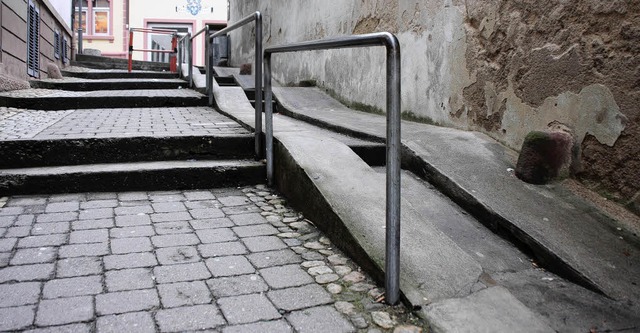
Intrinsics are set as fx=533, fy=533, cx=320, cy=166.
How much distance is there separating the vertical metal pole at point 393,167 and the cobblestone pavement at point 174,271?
14 cm

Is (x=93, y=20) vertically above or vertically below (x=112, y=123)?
above

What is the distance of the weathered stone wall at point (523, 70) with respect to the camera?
2.57 metres

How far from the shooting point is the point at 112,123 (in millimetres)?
4793

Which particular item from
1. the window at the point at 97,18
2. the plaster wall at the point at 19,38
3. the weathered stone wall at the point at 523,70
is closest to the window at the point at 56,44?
the plaster wall at the point at 19,38

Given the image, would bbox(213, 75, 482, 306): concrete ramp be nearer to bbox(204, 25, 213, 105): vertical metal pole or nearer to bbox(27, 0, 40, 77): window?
bbox(204, 25, 213, 105): vertical metal pole

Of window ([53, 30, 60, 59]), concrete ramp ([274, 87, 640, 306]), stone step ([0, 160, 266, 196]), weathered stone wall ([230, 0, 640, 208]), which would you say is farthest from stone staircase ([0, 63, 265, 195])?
window ([53, 30, 60, 59])

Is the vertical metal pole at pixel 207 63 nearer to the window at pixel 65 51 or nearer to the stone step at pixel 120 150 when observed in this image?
the stone step at pixel 120 150

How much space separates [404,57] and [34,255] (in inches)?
139

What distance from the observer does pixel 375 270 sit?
216 centimetres

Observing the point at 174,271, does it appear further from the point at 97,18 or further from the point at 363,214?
the point at 97,18

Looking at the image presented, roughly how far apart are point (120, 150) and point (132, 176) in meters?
0.39

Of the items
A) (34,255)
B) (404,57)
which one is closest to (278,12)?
(404,57)

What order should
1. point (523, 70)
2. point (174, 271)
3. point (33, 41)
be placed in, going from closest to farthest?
point (174, 271) < point (523, 70) < point (33, 41)

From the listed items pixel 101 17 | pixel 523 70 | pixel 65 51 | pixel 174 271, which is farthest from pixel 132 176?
pixel 101 17
